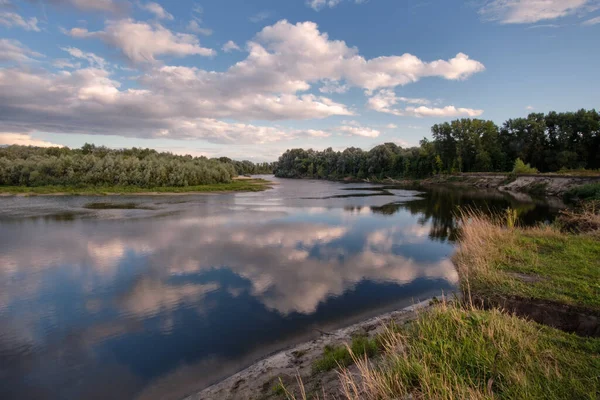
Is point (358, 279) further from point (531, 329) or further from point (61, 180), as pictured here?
point (61, 180)

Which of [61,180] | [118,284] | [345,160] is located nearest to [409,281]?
[118,284]

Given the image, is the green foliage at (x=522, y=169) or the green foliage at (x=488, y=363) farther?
the green foliage at (x=522, y=169)

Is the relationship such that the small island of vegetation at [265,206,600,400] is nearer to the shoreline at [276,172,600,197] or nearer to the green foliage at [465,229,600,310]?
the green foliage at [465,229,600,310]

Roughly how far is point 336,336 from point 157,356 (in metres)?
4.66

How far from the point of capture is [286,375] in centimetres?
650

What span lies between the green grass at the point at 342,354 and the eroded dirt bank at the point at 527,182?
4312 centimetres

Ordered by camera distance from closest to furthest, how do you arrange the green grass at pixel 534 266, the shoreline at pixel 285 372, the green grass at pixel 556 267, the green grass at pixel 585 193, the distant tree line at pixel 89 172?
the shoreline at pixel 285 372
the green grass at pixel 556 267
the green grass at pixel 534 266
the green grass at pixel 585 193
the distant tree line at pixel 89 172

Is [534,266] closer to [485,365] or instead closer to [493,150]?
[485,365]

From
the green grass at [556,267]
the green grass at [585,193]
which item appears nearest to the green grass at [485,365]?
the green grass at [556,267]

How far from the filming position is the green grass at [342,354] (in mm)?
6393

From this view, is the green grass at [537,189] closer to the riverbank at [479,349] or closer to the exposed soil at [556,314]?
the riverbank at [479,349]

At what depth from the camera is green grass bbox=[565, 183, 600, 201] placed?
28.3m

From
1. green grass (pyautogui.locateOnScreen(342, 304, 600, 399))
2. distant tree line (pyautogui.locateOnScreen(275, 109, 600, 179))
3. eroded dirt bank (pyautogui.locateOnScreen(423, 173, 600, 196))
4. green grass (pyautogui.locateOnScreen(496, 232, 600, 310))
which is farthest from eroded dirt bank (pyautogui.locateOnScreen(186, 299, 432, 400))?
distant tree line (pyautogui.locateOnScreen(275, 109, 600, 179))

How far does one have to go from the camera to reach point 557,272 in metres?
9.17
